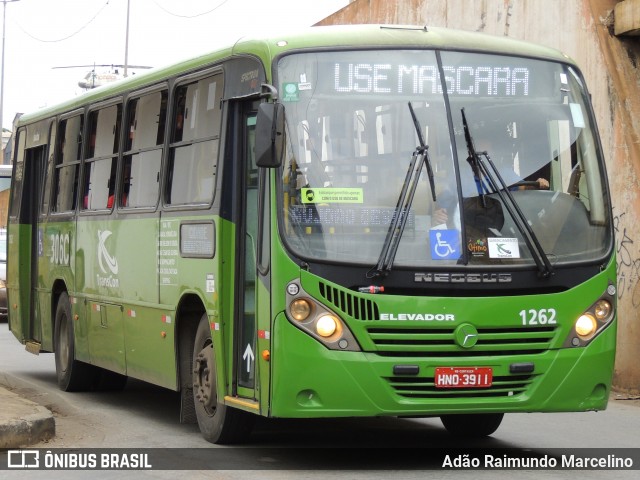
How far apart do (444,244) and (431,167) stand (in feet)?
1.73

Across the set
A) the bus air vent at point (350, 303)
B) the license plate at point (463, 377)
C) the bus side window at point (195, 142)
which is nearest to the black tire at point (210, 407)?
the bus side window at point (195, 142)

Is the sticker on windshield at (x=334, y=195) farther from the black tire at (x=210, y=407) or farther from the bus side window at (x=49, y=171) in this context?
the bus side window at (x=49, y=171)

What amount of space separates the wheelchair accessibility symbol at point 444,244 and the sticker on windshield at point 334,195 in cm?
54

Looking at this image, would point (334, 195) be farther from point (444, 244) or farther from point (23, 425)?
point (23, 425)

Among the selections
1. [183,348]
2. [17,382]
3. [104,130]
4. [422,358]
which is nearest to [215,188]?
[183,348]

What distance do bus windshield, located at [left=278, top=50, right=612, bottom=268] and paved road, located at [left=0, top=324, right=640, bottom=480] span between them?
1.49 meters

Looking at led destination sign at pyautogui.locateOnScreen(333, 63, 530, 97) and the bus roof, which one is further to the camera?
the bus roof

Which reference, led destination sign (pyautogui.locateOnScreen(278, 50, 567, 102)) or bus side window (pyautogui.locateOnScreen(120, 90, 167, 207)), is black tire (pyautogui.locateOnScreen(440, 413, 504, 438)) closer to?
led destination sign (pyautogui.locateOnScreen(278, 50, 567, 102))

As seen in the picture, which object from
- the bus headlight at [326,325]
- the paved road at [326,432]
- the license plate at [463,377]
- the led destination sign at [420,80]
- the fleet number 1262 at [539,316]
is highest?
the led destination sign at [420,80]

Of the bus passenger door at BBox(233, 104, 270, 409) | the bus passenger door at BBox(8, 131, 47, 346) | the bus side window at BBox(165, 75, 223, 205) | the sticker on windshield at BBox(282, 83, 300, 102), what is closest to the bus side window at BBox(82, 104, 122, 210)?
the bus side window at BBox(165, 75, 223, 205)

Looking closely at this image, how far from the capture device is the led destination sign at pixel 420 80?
30.7 feet

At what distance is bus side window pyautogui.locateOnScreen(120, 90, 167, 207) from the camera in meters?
11.8

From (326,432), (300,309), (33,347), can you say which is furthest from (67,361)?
(300,309)

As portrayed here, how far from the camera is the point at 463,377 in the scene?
29.5 feet
